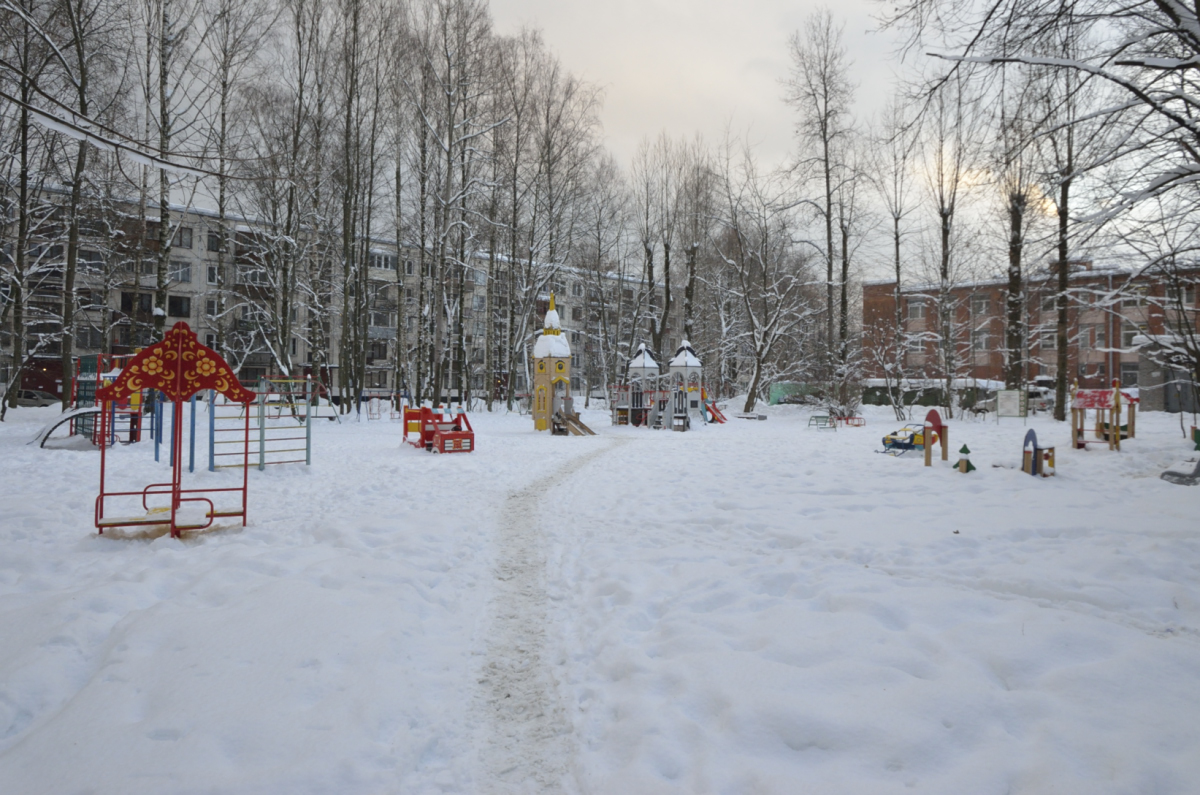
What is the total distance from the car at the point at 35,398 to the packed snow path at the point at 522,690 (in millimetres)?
37582

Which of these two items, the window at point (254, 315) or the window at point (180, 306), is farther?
the window at point (180, 306)

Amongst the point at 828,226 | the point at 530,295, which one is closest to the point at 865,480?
the point at 828,226

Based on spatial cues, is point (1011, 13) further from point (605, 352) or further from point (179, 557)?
point (605, 352)

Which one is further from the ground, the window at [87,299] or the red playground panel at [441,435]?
the window at [87,299]

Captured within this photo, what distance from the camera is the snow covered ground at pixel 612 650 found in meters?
2.83

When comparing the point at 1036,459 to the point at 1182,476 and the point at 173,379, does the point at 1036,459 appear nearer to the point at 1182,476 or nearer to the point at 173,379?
the point at 1182,476

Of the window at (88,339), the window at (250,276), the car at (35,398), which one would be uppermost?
the window at (250,276)

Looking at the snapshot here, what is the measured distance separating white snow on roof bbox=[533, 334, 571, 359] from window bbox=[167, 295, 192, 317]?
41.2 metres

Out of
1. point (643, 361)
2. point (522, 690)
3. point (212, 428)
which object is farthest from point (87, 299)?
point (522, 690)

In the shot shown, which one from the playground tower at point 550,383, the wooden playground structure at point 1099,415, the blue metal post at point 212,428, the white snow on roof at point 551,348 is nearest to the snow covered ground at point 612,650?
the blue metal post at point 212,428

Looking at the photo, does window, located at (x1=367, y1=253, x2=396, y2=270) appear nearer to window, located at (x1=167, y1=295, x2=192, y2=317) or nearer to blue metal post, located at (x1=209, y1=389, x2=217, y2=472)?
window, located at (x1=167, y1=295, x2=192, y2=317)

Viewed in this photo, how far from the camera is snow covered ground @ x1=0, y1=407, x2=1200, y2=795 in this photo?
283cm

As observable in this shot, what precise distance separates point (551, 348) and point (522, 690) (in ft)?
62.7

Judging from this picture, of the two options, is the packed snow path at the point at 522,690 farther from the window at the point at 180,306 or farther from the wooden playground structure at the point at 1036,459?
the window at the point at 180,306
